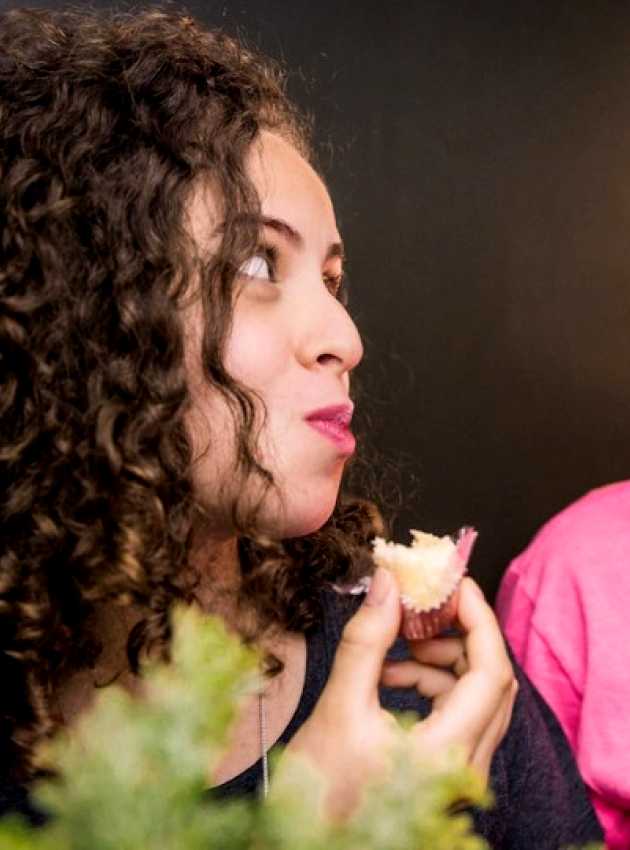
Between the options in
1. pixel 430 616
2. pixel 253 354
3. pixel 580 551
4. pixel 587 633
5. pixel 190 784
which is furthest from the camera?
pixel 580 551

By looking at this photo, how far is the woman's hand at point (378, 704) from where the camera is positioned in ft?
2.32

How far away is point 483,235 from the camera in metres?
2.15

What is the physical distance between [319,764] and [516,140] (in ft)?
5.61

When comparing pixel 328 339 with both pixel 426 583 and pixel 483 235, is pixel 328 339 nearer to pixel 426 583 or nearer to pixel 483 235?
pixel 426 583

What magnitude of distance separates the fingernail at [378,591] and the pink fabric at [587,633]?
826 millimetres

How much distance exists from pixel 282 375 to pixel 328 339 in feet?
0.19

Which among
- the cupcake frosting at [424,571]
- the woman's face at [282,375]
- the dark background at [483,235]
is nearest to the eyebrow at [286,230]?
the woman's face at [282,375]

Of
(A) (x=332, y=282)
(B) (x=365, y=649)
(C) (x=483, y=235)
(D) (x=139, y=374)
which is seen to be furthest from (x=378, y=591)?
(C) (x=483, y=235)

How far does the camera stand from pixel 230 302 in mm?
994

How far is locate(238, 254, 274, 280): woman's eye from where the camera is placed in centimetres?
101

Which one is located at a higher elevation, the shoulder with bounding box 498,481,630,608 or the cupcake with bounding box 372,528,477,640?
the cupcake with bounding box 372,528,477,640

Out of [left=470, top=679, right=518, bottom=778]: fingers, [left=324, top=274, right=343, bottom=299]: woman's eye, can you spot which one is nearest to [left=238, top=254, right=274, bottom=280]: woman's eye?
[left=324, top=274, right=343, bottom=299]: woman's eye

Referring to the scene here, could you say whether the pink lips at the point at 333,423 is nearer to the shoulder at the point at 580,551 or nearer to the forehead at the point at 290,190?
the forehead at the point at 290,190

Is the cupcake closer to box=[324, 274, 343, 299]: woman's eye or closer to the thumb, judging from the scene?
the thumb
